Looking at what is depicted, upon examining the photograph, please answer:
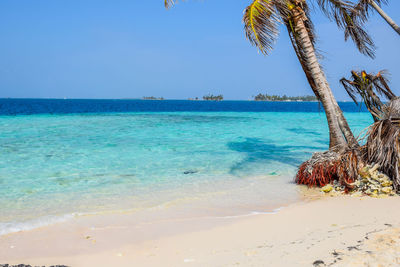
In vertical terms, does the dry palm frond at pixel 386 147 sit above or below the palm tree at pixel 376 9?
below

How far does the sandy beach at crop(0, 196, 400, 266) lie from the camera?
2.98m

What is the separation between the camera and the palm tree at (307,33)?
19.8 ft

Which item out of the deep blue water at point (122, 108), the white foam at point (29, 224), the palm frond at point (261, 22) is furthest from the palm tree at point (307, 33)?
the white foam at point (29, 224)

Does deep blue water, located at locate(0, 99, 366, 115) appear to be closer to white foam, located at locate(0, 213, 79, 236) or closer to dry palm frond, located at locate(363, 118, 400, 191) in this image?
dry palm frond, located at locate(363, 118, 400, 191)

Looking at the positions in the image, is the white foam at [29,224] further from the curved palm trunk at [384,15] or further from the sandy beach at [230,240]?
the curved palm trunk at [384,15]

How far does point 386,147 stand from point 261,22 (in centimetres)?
303

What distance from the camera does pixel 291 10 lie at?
6.59 m

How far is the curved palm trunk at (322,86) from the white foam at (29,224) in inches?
194

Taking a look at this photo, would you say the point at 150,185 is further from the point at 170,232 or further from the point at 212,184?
the point at 170,232

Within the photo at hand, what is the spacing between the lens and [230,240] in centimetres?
357

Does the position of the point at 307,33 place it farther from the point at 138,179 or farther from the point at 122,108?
the point at 122,108

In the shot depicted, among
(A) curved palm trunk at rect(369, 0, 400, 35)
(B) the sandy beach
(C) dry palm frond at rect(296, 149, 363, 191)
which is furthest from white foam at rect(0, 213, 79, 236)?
(A) curved palm trunk at rect(369, 0, 400, 35)

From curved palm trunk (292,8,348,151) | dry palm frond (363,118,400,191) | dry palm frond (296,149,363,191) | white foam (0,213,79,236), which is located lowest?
white foam (0,213,79,236)

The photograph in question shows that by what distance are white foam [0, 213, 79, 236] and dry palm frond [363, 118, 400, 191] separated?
475cm
